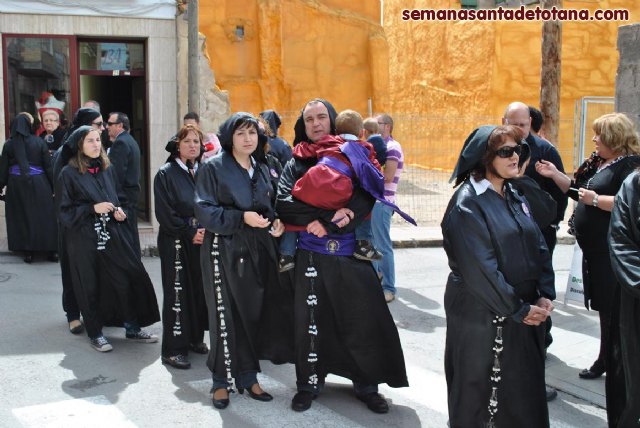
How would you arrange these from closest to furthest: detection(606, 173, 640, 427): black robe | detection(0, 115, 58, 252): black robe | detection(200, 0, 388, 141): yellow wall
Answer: detection(606, 173, 640, 427): black robe < detection(0, 115, 58, 252): black robe < detection(200, 0, 388, 141): yellow wall

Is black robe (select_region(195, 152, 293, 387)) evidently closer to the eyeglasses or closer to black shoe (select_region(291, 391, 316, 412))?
black shoe (select_region(291, 391, 316, 412))

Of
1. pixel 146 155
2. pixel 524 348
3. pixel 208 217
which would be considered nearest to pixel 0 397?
pixel 208 217

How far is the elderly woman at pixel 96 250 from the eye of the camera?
6.25m

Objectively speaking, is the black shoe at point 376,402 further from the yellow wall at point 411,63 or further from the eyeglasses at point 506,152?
the yellow wall at point 411,63

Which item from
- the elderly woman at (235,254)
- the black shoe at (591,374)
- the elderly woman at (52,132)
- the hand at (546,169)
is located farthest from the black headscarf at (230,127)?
the elderly woman at (52,132)

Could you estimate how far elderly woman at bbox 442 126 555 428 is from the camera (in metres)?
3.80

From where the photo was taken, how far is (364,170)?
4828mm

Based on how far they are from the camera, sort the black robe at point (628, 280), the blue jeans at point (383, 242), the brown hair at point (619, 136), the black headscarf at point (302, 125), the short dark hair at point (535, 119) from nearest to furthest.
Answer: the black robe at point (628, 280) → the black headscarf at point (302, 125) → the brown hair at point (619, 136) → the short dark hair at point (535, 119) → the blue jeans at point (383, 242)

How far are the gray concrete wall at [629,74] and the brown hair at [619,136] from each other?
2.38m

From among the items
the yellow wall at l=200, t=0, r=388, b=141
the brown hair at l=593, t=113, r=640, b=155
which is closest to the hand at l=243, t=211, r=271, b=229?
the brown hair at l=593, t=113, r=640, b=155

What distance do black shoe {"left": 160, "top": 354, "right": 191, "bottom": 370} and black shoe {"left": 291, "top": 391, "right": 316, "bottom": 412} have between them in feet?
3.88

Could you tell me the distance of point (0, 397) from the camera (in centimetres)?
513

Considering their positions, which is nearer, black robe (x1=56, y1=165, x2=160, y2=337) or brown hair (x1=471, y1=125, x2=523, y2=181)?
brown hair (x1=471, y1=125, x2=523, y2=181)

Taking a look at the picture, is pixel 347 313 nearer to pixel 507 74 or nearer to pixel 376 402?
pixel 376 402
